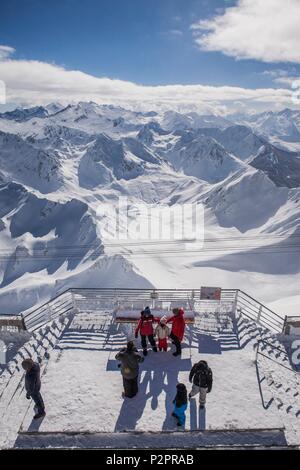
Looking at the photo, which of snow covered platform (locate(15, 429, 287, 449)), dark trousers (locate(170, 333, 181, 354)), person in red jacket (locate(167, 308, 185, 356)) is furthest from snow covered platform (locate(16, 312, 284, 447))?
person in red jacket (locate(167, 308, 185, 356))

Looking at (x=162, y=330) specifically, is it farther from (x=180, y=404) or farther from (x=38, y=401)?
(x=38, y=401)

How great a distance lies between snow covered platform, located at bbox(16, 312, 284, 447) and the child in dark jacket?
0.80 feet

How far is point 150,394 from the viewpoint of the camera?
1070 cm

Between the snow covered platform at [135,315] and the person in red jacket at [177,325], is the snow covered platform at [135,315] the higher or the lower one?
the lower one

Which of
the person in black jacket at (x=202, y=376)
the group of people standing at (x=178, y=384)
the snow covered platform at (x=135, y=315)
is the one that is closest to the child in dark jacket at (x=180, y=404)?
the group of people standing at (x=178, y=384)

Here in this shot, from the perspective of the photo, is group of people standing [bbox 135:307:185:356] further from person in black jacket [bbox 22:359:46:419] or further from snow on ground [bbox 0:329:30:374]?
snow on ground [bbox 0:329:30:374]

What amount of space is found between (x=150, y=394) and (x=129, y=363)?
162cm

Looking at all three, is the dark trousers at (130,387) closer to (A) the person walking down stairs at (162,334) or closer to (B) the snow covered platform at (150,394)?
(B) the snow covered platform at (150,394)

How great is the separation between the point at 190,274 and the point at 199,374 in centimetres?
5112

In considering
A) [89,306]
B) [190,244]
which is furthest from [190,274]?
[89,306]

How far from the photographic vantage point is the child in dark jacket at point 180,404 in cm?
902

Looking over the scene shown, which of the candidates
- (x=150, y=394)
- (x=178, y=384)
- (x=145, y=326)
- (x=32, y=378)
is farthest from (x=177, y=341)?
(x=32, y=378)

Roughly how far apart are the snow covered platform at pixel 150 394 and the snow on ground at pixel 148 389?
3 cm

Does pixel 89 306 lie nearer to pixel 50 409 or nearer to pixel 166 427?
pixel 50 409
